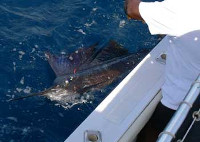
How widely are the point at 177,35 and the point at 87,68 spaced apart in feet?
8.42

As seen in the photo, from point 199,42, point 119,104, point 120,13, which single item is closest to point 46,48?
point 120,13

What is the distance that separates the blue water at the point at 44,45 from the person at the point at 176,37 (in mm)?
1620

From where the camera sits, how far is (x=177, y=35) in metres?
2.15

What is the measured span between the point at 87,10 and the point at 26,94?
6.89ft

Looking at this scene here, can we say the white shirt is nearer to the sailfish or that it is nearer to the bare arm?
the bare arm

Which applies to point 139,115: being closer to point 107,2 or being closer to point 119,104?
point 119,104

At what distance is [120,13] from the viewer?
5.84 metres

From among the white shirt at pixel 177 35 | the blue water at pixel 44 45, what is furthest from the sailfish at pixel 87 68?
the white shirt at pixel 177 35

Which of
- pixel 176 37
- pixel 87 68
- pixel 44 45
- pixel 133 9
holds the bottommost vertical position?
pixel 87 68

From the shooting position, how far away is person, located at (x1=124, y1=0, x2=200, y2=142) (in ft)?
6.77

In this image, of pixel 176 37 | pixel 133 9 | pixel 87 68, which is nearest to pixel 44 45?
pixel 87 68

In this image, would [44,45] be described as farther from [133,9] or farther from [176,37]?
[176,37]

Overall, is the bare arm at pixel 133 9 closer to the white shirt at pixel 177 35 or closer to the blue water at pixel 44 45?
the white shirt at pixel 177 35

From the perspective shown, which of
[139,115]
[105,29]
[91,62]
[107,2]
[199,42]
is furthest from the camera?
[107,2]
